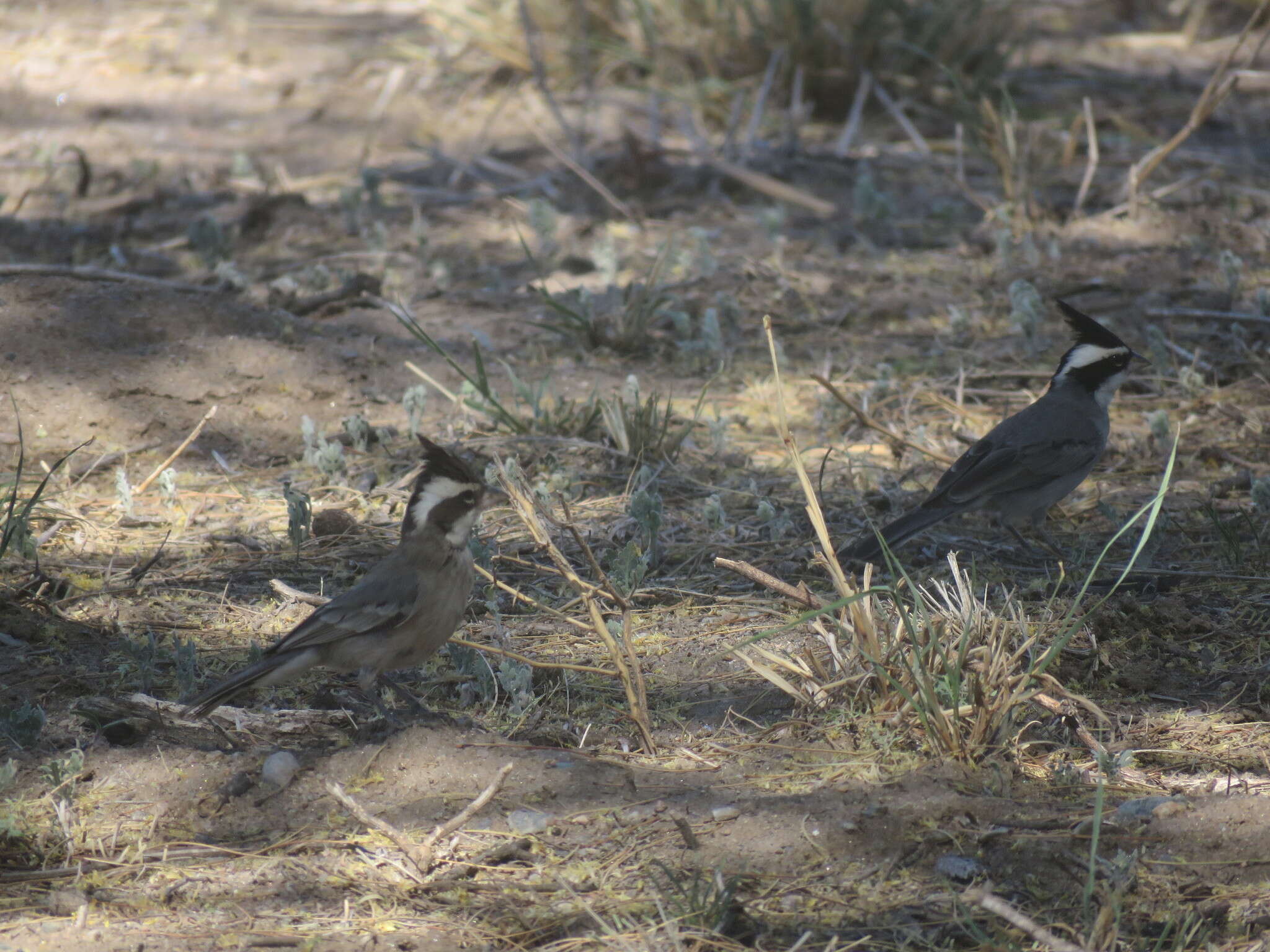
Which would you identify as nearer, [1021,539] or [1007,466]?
[1007,466]

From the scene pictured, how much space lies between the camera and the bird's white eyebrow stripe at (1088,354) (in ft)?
20.8

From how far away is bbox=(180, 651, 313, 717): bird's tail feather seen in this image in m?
4.02

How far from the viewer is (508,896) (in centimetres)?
338

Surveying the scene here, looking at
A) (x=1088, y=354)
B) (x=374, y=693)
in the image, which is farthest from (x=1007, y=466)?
(x=374, y=693)

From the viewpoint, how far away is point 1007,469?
5703 millimetres

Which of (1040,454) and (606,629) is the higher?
(606,629)

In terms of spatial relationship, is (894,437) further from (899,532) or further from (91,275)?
(91,275)

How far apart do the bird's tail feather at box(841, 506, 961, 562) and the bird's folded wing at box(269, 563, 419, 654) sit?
1813mm

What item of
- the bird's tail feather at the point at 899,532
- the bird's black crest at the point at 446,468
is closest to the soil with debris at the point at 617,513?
the bird's tail feather at the point at 899,532

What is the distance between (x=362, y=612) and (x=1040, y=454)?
308cm

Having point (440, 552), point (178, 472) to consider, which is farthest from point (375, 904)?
point (178, 472)

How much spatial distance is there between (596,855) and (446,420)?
11.7 ft

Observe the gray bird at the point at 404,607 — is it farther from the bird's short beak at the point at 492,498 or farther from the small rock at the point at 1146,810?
the small rock at the point at 1146,810

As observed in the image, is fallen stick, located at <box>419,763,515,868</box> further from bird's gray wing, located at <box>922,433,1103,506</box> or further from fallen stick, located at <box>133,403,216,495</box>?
fallen stick, located at <box>133,403,216,495</box>
